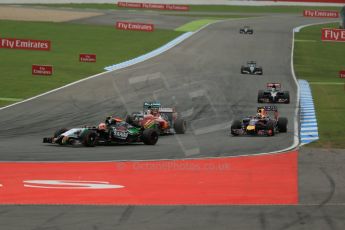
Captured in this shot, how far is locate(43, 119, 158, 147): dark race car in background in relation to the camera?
70.2 ft

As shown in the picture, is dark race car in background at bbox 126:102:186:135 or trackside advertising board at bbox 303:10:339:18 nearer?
dark race car in background at bbox 126:102:186:135

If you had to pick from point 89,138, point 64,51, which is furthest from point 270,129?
point 64,51

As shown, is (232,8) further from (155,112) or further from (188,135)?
(188,135)

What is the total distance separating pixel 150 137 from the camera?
2219cm

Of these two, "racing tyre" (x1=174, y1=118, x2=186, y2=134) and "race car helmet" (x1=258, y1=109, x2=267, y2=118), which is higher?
"race car helmet" (x1=258, y1=109, x2=267, y2=118)

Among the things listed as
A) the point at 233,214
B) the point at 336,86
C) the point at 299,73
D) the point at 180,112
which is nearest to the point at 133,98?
the point at 180,112

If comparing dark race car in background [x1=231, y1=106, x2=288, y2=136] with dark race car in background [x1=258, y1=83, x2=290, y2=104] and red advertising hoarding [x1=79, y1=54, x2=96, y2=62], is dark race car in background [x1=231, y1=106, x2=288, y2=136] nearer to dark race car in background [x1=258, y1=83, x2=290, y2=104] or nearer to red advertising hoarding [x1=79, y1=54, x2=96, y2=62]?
dark race car in background [x1=258, y1=83, x2=290, y2=104]

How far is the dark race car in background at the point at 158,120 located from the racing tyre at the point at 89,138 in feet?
8.60

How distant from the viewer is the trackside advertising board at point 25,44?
168 ft

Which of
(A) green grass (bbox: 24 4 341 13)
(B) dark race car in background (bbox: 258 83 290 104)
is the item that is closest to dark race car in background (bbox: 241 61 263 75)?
(B) dark race car in background (bbox: 258 83 290 104)

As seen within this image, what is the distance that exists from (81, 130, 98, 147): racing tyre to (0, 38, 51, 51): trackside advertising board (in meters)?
30.7

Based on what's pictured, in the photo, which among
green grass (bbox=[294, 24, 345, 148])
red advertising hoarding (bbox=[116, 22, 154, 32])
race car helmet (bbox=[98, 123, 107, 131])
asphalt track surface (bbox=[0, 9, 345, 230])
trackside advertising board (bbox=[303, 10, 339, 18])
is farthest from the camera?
trackside advertising board (bbox=[303, 10, 339, 18])

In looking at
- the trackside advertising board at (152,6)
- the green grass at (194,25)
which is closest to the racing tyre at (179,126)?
the green grass at (194,25)

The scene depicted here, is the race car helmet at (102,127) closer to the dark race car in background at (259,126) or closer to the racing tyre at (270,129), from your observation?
the dark race car in background at (259,126)
